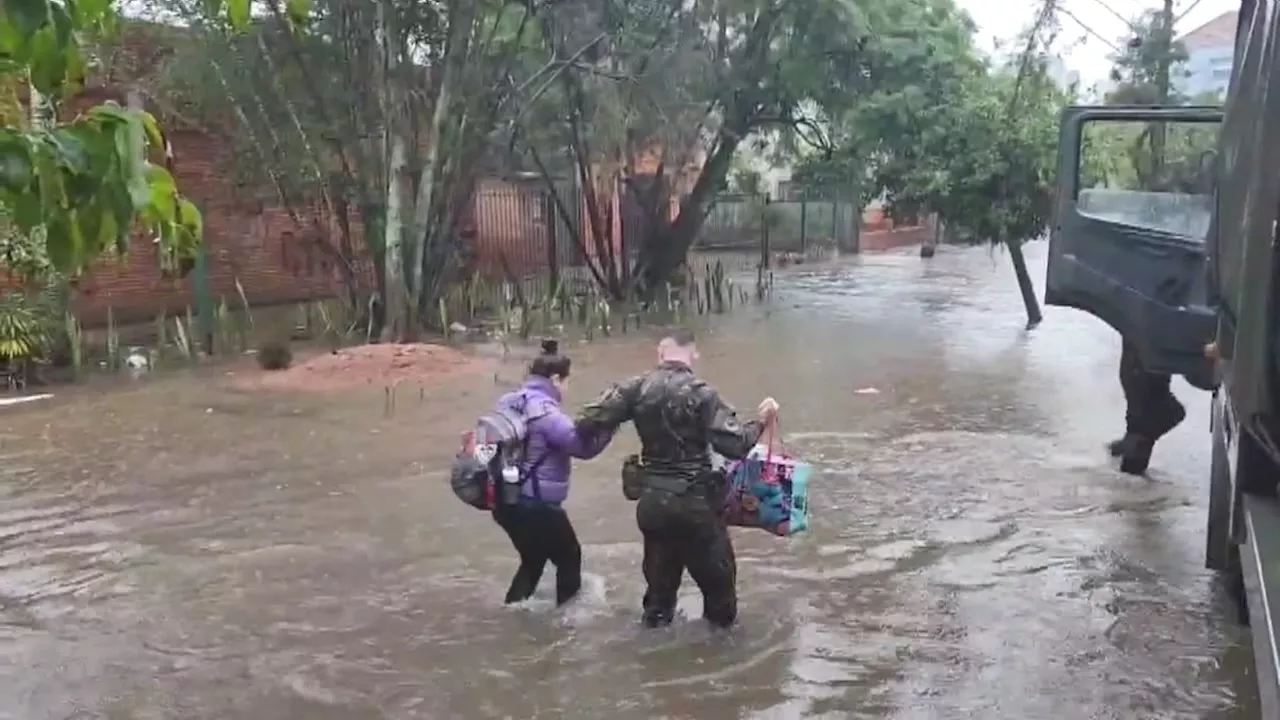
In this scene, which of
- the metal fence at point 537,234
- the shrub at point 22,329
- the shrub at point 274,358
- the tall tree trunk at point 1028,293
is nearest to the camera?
the shrub at point 22,329

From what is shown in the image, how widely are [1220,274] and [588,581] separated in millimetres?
3157

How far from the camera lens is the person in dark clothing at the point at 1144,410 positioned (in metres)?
8.51

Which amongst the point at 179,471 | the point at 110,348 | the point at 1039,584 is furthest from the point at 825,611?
the point at 110,348

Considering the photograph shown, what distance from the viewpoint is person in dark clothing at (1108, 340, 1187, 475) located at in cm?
851

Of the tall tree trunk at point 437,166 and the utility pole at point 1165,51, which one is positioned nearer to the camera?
the tall tree trunk at point 437,166

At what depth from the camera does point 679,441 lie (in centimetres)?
523

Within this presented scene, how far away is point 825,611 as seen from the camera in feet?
20.1

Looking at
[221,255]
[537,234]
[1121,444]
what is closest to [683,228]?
[537,234]

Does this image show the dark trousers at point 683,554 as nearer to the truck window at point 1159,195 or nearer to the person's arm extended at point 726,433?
the person's arm extended at point 726,433

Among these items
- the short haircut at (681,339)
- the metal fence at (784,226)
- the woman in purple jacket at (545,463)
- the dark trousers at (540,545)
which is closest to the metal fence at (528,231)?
the metal fence at (784,226)

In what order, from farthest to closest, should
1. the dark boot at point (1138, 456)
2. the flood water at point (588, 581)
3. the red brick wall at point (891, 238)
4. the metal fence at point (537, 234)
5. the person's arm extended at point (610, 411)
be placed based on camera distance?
the red brick wall at point (891, 238), the metal fence at point (537, 234), the dark boot at point (1138, 456), the person's arm extended at point (610, 411), the flood water at point (588, 581)

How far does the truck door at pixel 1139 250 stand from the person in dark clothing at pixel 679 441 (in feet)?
8.44

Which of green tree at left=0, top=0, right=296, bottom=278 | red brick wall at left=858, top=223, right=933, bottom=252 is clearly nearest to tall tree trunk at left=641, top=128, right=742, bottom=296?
red brick wall at left=858, top=223, right=933, bottom=252

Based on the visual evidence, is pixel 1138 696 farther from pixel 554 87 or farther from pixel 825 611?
pixel 554 87
